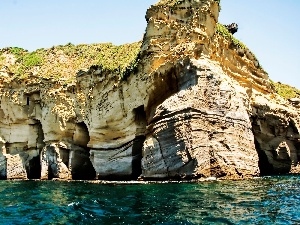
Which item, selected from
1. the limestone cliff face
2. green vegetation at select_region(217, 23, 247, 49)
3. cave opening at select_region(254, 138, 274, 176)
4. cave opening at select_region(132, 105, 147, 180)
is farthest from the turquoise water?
green vegetation at select_region(217, 23, 247, 49)

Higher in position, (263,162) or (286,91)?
(286,91)

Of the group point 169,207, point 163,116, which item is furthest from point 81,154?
point 169,207

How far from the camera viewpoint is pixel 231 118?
28719mm

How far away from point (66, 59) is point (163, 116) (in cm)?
2170

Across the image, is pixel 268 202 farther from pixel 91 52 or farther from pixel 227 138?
pixel 91 52

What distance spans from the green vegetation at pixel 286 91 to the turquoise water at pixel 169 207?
89.8 feet

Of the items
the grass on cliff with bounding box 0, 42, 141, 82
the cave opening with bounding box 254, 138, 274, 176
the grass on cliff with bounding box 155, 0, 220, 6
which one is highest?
the grass on cliff with bounding box 155, 0, 220, 6

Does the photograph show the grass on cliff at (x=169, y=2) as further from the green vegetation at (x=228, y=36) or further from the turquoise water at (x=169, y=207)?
the turquoise water at (x=169, y=207)

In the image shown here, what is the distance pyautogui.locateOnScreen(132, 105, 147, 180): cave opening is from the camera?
1278 inches

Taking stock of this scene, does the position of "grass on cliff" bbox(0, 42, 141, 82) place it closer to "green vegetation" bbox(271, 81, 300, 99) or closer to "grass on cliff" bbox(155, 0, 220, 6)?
"grass on cliff" bbox(155, 0, 220, 6)

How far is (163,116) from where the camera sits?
1136 inches

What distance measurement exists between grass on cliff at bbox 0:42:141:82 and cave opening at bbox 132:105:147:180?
14.5 ft

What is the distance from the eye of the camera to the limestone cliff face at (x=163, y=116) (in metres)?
27.7

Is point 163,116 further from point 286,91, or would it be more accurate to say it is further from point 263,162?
point 286,91
